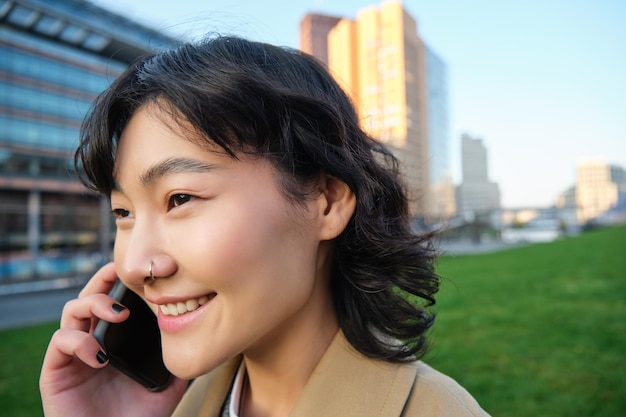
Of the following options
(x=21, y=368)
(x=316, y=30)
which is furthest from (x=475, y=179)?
(x=316, y=30)

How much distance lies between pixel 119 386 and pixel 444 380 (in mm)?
1160

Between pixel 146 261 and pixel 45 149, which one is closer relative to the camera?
pixel 146 261

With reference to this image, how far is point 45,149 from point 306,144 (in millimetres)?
33184

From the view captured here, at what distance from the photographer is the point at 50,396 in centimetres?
143

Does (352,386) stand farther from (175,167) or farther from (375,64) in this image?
(375,64)

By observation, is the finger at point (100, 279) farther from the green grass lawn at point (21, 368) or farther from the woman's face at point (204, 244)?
the green grass lawn at point (21, 368)

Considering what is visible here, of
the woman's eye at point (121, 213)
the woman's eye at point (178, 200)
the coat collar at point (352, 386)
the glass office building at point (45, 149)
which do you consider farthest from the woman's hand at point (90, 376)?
the glass office building at point (45, 149)

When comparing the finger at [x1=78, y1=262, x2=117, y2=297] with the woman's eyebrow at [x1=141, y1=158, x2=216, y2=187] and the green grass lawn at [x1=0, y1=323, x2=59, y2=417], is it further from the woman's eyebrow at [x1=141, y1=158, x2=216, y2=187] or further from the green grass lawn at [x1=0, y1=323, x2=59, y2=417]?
the green grass lawn at [x1=0, y1=323, x2=59, y2=417]

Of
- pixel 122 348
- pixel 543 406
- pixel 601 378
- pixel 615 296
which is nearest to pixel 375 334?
pixel 122 348

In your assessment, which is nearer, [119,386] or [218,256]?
[218,256]

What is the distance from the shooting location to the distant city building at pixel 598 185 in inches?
3462

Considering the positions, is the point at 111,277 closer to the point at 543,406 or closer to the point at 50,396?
the point at 50,396

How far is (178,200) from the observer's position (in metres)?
1.13

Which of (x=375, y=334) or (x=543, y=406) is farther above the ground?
(x=375, y=334)
